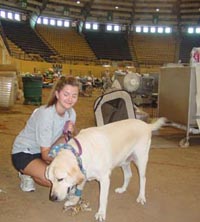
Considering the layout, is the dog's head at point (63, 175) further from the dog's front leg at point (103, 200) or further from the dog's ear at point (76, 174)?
the dog's front leg at point (103, 200)

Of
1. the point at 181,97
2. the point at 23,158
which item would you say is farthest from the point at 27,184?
the point at 181,97

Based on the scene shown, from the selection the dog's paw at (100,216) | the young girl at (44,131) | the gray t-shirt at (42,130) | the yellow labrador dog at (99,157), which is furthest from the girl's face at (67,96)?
the dog's paw at (100,216)

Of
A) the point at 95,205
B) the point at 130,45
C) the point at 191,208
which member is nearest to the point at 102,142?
the point at 95,205

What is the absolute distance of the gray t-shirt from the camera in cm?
264

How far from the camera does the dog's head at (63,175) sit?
2010mm

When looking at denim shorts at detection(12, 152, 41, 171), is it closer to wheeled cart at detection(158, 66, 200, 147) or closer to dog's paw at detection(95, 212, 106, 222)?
dog's paw at detection(95, 212, 106, 222)

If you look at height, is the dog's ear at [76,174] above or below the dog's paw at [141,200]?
above

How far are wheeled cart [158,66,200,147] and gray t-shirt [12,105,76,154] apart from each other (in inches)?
101

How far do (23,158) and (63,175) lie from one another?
0.93m

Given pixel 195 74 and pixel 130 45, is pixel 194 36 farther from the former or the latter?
pixel 195 74

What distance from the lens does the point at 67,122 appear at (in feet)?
9.11

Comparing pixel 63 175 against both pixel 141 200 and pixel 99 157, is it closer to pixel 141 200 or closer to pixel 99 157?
pixel 99 157

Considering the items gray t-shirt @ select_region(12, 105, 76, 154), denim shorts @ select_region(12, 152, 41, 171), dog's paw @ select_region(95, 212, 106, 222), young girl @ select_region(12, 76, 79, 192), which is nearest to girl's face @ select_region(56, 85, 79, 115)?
young girl @ select_region(12, 76, 79, 192)

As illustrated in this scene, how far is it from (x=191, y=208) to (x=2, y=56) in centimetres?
1953
